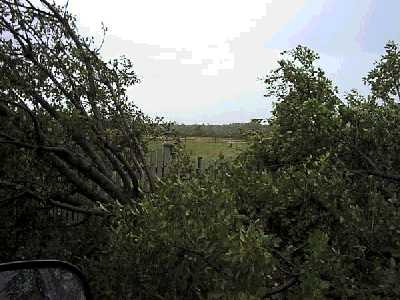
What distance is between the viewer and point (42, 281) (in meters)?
1.56

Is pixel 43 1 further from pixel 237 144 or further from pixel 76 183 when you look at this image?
pixel 237 144

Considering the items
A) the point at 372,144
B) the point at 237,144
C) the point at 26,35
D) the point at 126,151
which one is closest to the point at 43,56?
the point at 26,35

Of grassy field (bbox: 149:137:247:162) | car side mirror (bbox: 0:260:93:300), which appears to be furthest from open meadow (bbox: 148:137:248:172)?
car side mirror (bbox: 0:260:93:300)

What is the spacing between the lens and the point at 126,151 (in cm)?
546

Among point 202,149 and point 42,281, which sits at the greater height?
point 202,149

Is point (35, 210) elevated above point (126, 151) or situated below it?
below

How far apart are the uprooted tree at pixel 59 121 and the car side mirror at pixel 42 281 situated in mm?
3187

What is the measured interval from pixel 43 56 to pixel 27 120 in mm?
653

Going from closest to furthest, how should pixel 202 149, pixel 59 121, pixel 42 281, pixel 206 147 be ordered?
pixel 42 281
pixel 59 121
pixel 202 149
pixel 206 147

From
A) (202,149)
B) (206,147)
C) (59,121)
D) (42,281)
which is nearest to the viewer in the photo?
(42,281)

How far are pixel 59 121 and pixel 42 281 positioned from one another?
352 cm

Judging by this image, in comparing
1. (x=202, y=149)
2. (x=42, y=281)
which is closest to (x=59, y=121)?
(x=202, y=149)

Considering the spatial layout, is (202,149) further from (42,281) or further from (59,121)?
(42,281)

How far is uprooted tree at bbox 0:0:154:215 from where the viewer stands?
495 cm
